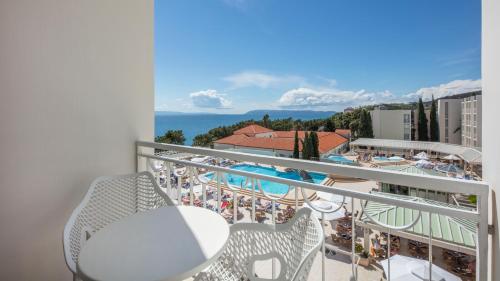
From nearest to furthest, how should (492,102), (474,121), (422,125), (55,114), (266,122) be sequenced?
(492,102)
(55,114)
(474,121)
(422,125)
(266,122)

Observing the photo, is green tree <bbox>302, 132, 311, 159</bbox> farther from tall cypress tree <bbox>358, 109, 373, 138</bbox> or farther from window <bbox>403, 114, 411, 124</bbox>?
window <bbox>403, 114, 411, 124</bbox>

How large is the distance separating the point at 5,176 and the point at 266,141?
10.7 meters

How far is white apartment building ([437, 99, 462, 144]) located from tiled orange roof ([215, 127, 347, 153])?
3.98m

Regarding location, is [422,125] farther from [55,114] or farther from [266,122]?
[55,114]

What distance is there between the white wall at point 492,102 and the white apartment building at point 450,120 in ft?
34.5

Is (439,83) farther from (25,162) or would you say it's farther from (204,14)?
(25,162)

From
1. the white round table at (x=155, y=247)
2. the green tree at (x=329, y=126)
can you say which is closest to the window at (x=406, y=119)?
the green tree at (x=329, y=126)

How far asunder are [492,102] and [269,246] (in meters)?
0.94

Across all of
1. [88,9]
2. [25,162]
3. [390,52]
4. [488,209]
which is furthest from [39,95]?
[390,52]

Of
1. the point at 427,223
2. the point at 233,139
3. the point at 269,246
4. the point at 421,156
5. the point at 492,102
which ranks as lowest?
the point at 421,156

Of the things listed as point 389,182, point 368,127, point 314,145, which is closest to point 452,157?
point 368,127

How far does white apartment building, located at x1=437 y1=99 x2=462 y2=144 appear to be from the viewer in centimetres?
931

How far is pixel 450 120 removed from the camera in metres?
9.88

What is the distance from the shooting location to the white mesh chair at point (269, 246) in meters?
0.91
